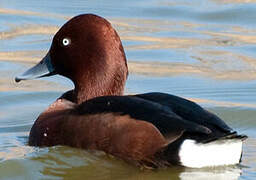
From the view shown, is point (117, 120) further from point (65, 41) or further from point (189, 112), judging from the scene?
point (65, 41)

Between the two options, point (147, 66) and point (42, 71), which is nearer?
point (42, 71)

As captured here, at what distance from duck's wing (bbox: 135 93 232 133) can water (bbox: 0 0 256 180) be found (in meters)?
0.30

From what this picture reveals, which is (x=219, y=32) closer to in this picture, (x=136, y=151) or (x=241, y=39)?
Answer: (x=241, y=39)

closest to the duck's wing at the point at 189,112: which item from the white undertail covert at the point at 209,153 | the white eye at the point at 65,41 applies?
the white undertail covert at the point at 209,153

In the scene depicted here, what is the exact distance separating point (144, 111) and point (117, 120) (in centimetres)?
18

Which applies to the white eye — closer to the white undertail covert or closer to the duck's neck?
the duck's neck

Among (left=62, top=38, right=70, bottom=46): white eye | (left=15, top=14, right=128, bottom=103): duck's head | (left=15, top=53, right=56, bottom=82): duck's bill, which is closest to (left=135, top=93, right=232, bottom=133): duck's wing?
(left=15, top=14, right=128, bottom=103): duck's head

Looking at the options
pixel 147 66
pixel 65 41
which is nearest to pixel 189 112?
pixel 65 41

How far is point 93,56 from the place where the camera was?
6.95 meters

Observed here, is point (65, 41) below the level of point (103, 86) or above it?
above

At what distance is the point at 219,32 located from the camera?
1057 cm

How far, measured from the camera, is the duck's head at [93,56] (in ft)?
22.6

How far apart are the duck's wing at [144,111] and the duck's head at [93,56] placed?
350 millimetres

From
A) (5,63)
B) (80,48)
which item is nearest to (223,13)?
(5,63)
